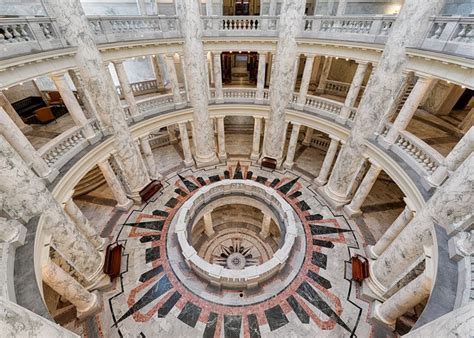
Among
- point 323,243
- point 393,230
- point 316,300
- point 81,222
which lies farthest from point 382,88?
point 81,222

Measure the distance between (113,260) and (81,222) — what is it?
226 cm

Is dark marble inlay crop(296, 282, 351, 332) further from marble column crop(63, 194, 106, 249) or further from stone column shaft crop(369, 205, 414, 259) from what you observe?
marble column crop(63, 194, 106, 249)

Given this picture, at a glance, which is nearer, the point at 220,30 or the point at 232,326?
the point at 232,326

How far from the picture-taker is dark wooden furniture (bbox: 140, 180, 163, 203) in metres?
13.0

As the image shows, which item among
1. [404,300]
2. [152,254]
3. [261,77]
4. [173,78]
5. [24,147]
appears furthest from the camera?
[261,77]

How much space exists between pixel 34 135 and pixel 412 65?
56.8ft

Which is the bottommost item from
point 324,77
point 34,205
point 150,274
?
point 150,274

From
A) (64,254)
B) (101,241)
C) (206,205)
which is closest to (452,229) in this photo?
(206,205)

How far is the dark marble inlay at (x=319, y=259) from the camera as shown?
34.3 feet

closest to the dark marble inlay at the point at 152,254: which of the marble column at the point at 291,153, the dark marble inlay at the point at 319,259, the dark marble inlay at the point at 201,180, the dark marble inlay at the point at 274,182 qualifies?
the dark marble inlay at the point at 201,180

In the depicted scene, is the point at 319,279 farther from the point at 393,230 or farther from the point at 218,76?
the point at 218,76

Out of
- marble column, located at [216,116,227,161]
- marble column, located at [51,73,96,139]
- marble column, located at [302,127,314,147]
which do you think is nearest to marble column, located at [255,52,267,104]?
marble column, located at [216,116,227,161]

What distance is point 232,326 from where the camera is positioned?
8484 mm

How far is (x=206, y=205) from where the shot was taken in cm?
1273
